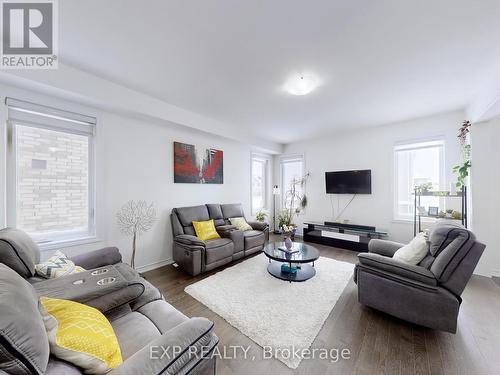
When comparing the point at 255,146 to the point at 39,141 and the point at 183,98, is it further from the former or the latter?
the point at 39,141

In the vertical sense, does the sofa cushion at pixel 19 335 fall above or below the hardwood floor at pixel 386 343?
above

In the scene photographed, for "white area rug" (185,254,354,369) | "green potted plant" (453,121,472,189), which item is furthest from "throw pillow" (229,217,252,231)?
"green potted plant" (453,121,472,189)

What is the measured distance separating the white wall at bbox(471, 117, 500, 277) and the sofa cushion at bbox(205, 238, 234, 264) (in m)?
3.73

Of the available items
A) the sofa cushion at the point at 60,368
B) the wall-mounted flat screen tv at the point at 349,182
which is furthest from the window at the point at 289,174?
the sofa cushion at the point at 60,368

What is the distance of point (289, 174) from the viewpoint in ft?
19.1

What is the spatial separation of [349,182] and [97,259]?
460cm

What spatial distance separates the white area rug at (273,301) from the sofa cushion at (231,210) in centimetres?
126

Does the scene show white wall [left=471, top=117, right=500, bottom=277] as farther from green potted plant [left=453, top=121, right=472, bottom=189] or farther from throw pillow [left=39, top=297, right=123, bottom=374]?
throw pillow [left=39, top=297, right=123, bottom=374]

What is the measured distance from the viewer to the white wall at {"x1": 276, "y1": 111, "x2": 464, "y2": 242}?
138 inches

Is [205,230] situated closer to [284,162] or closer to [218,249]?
[218,249]

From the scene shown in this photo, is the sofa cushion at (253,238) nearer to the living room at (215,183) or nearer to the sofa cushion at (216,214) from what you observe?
the living room at (215,183)

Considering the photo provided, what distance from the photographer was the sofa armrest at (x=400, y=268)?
5.79ft

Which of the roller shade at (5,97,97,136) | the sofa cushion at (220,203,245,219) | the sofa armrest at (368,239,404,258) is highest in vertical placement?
the roller shade at (5,97,97,136)

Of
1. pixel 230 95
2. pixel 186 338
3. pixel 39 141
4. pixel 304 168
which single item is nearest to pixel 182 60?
pixel 230 95
